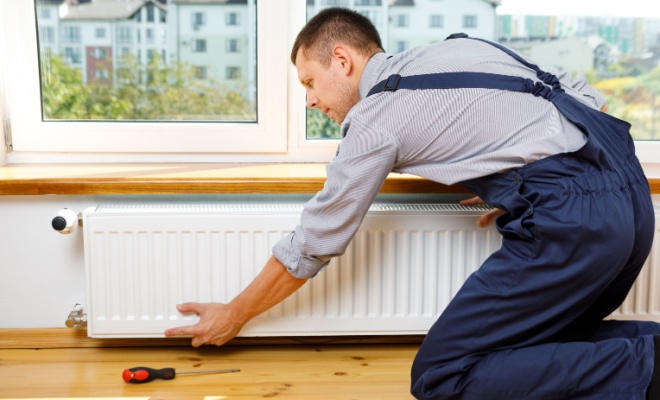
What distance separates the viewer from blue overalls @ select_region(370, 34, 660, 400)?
142cm

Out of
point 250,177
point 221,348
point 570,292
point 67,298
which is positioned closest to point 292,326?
point 221,348

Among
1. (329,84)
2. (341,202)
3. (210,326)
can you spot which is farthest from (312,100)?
(210,326)

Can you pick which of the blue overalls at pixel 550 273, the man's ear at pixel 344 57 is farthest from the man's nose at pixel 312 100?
the blue overalls at pixel 550 273

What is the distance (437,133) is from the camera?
1473 mm

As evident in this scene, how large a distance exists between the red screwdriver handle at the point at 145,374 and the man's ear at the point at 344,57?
843 millimetres

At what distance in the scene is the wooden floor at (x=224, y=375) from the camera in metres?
1.74

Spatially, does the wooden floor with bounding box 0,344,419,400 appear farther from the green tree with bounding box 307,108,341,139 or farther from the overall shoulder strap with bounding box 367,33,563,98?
the overall shoulder strap with bounding box 367,33,563,98

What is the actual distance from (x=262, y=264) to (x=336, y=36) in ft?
2.01

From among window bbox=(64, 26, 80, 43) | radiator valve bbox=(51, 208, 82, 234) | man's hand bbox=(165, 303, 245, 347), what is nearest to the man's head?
man's hand bbox=(165, 303, 245, 347)

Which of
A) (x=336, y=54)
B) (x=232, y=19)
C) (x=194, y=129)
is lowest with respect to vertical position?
(x=194, y=129)

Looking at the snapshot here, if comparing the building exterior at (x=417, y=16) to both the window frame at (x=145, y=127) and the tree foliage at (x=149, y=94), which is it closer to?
the window frame at (x=145, y=127)

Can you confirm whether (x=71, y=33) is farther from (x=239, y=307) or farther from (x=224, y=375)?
(x=224, y=375)

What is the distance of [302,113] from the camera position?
7.22 feet

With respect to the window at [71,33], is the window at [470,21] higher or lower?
higher
